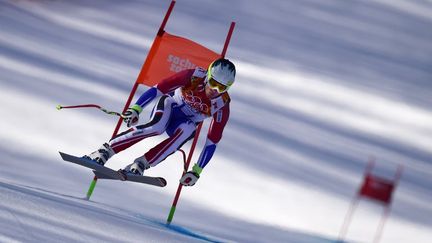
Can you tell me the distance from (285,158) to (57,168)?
14.6ft

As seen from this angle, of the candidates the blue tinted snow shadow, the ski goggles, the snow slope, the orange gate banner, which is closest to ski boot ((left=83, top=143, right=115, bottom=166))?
the snow slope

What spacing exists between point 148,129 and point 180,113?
230mm

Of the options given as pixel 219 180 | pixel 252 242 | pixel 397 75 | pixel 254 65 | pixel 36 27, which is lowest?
pixel 252 242

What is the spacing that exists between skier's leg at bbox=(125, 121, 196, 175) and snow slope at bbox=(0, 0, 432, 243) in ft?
0.88

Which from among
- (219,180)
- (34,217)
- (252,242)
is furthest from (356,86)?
(34,217)

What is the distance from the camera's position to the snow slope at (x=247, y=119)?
20.4ft

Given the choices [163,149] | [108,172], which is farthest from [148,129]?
[108,172]

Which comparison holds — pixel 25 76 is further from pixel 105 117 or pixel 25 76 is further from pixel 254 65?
pixel 254 65

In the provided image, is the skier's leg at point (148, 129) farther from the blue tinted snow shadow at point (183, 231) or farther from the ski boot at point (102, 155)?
the blue tinted snow shadow at point (183, 231)

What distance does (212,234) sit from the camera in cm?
629

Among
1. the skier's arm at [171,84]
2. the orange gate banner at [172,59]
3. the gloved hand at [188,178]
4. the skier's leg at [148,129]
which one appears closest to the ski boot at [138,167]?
the skier's leg at [148,129]

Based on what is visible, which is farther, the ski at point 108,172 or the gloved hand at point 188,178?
the gloved hand at point 188,178

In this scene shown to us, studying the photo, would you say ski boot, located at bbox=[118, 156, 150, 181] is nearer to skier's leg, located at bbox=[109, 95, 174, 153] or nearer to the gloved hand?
skier's leg, located at bbox=[109, 95, 174, 153]

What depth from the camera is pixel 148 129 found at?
568 centimetres
